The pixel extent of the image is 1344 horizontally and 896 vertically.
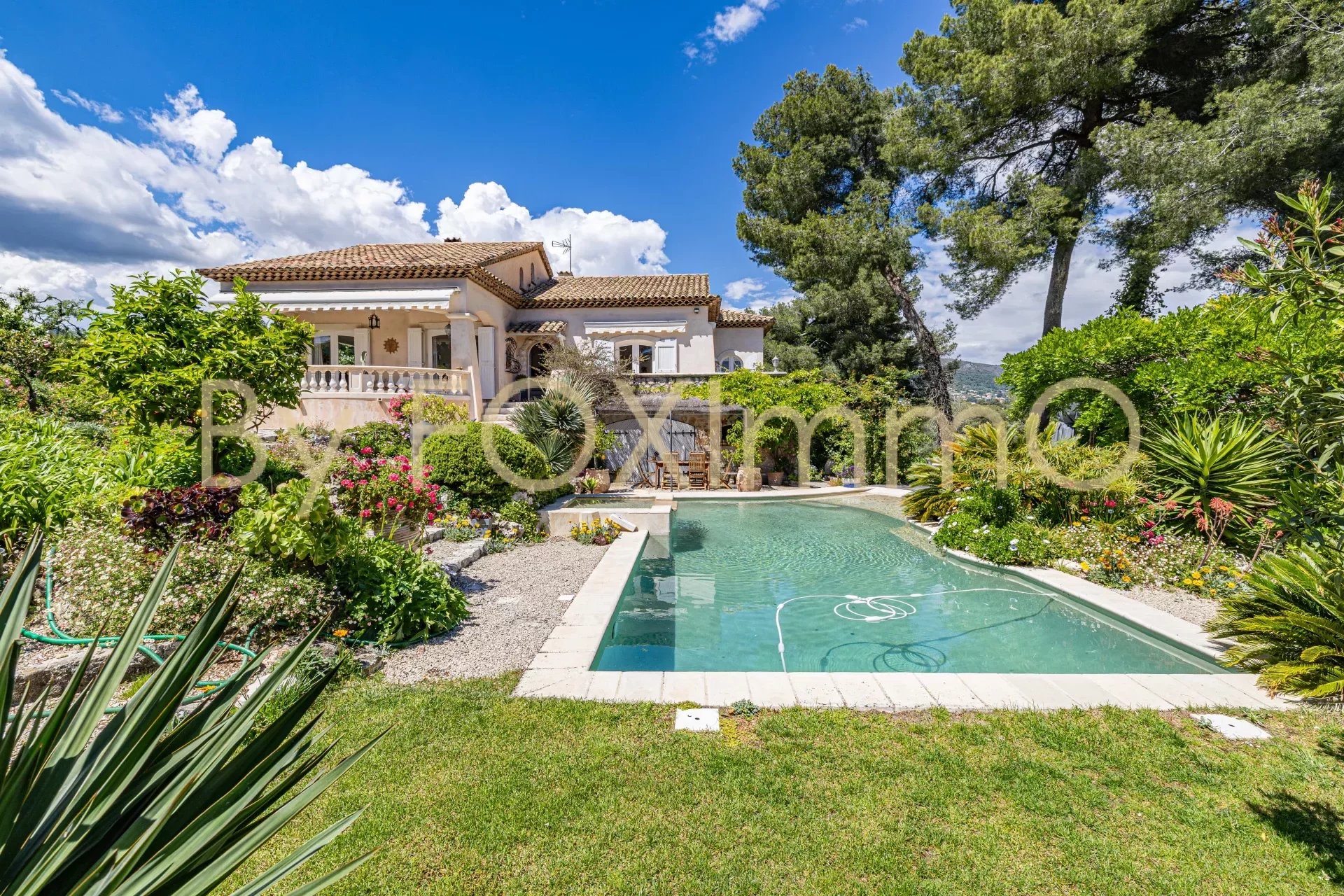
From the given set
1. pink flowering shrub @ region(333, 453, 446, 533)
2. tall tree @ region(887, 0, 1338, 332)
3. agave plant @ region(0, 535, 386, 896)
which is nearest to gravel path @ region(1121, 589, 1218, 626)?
agave plant @ region(0, 535, 386, 896)

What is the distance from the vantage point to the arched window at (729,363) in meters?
25.2

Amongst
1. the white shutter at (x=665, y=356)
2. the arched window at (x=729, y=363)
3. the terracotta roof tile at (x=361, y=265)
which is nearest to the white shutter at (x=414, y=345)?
the terracotta roof tile at (x=361, y=265)

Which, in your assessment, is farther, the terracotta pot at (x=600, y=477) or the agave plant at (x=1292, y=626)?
the terracotta pot at (x=600, y=477)

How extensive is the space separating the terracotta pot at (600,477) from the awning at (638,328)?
818 cm

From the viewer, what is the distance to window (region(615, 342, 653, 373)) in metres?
23.6

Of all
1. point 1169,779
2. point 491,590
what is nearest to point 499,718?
point 491,590

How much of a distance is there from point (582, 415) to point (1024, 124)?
17614 millimetres

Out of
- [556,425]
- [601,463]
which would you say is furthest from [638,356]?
[556,425]

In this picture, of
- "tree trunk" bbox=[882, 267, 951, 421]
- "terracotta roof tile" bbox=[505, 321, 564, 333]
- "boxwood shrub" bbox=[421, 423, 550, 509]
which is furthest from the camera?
"terracotta roof tile" bbox=[505, 321, 564, 333]

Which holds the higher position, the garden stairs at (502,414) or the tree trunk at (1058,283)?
the tree trunk at (1058,283)

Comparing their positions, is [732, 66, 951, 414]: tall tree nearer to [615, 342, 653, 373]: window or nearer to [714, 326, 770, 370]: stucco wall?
[714, 326, 770, 370]: stucco wall

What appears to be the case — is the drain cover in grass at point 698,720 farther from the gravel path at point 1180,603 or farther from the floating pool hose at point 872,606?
the gravel path at point 1180,603

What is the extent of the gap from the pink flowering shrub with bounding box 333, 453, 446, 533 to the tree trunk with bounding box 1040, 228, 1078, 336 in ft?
63.2

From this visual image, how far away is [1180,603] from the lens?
7281mm
